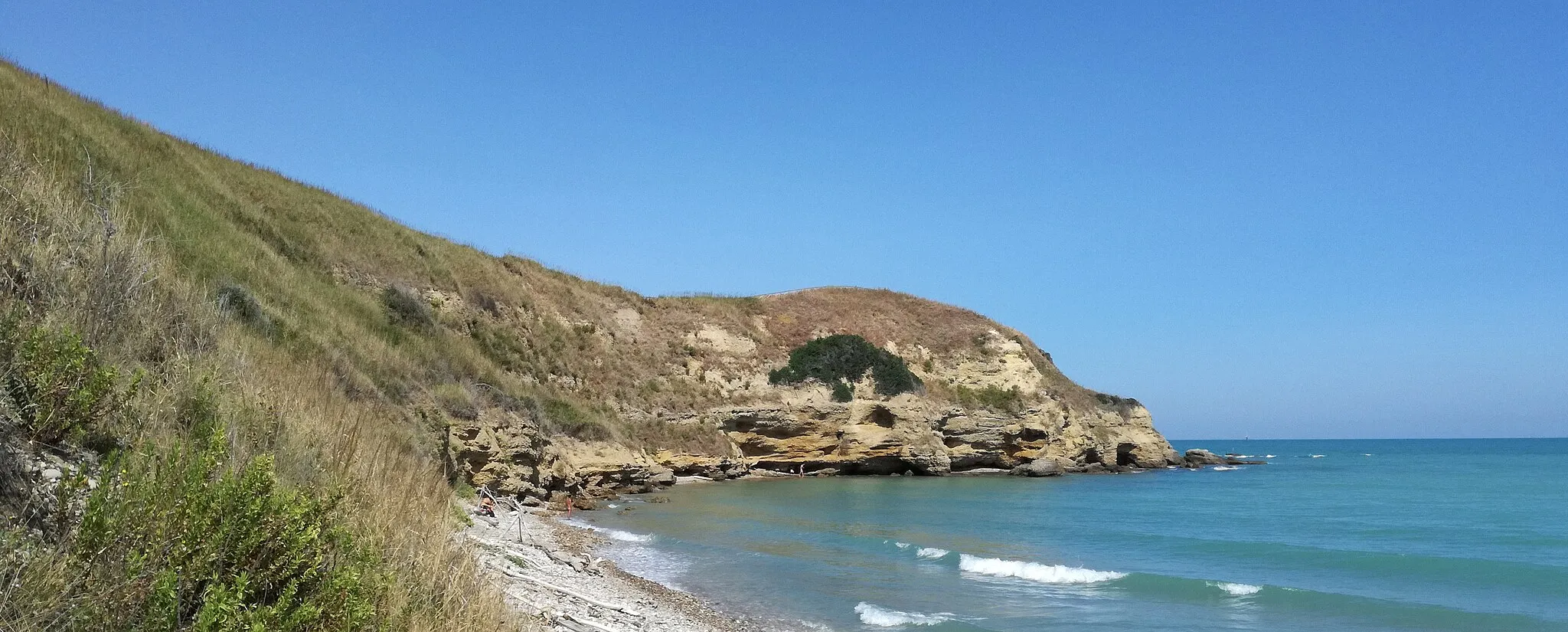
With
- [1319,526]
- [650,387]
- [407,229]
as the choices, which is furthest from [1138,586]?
[407,229]

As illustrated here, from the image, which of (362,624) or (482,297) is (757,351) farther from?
(362,624)

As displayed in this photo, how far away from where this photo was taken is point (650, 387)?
40406mm

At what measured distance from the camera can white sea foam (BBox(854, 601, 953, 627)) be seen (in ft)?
39.4

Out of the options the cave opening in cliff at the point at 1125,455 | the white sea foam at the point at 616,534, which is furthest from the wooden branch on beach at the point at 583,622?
the cave opening in cliff at the point at 1125,455

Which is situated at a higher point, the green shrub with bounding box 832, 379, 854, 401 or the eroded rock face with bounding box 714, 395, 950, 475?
the green shrub with bounding box 832, 379, 854, 401

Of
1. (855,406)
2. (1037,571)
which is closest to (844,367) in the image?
(855,406)

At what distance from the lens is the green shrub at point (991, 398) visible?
50.0m

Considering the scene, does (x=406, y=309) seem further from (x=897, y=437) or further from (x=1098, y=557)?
(x=897, y=437)

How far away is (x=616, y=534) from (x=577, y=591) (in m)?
9.23

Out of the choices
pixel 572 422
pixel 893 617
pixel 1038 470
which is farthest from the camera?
pixel 1038 470

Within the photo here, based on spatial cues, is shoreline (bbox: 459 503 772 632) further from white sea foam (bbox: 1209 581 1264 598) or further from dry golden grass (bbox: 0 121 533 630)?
white sea foam (bbox: 1209 581 1264 598)

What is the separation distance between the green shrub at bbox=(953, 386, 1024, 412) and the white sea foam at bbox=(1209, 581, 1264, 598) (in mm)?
33894

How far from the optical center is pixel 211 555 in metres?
3.21

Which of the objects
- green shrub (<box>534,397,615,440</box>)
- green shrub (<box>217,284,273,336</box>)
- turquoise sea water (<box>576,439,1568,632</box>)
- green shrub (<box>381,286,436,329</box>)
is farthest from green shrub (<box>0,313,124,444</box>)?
green shrub (<box>534,397,615,440</box>)
